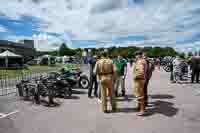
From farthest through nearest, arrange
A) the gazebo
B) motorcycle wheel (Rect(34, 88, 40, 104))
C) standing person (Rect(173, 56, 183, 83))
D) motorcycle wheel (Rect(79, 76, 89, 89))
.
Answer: the gazebo
standing person (Rect(173, 56, 183, 83))
motorcycle wheel (Rect(79, 76, 89, 89))
motorcycle wheel (Rect(34, 88, 40, 104))

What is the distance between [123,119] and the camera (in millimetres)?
5066

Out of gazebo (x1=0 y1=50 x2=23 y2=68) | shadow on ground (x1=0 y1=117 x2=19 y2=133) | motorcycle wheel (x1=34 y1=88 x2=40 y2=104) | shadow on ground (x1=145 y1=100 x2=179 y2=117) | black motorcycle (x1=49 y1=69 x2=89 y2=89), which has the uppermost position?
gazebo (x1=0 y1=50 x2=23 y2=68)

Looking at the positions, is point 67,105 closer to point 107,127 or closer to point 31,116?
point 31,116

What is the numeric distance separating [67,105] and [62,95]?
147 centimetres

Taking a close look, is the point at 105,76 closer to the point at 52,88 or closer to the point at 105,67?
the point at 105,67

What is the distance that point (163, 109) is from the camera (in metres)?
5.96

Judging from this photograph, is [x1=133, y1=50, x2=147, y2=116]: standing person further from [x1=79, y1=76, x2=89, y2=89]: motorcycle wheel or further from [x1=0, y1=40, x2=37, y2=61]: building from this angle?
[x1=0, y1=40, x2=37, y2=61]: building

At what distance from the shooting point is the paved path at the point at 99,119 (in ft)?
14.5

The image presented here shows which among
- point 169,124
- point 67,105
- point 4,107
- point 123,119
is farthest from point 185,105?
point 4,107

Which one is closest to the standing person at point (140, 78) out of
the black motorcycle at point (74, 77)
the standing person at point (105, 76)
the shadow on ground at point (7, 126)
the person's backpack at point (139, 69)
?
the person's backpack at point (139, 69)

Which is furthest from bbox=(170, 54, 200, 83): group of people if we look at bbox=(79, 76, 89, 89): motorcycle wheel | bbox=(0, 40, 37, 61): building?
bbox=(0, 40, 37, 61): building

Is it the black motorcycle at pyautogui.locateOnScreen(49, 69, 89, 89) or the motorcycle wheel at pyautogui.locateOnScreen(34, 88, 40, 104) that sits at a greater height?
the black motorcycle at pyautogui.locateOnScreen(49, 69, 89, 89)

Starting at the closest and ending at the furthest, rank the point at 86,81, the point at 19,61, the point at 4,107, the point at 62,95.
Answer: the point at 4,107 → the point at 62,95 → the point at 86,81 → the point at 19,61

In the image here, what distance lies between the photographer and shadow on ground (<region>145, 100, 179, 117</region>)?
5.58m
